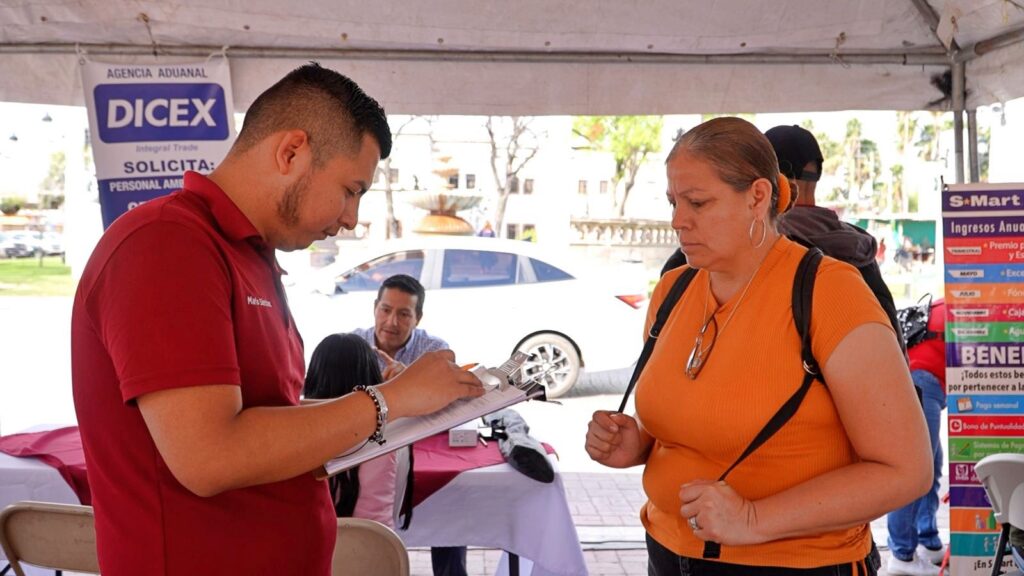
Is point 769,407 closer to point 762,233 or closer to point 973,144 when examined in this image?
point 762,233

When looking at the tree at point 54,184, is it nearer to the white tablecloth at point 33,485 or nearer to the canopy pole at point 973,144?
the white tablecloth at point 33,485

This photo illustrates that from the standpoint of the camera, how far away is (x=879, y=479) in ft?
5.21

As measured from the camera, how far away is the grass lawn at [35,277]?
25.1 m

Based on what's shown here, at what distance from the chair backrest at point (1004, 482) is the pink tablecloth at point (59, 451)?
3370 mm

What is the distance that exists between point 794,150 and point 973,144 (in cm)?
179

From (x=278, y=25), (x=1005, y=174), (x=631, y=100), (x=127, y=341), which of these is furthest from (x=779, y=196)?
(x=1005, y=174)

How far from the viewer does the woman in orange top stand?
160cm

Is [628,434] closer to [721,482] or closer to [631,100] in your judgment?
[721,482]

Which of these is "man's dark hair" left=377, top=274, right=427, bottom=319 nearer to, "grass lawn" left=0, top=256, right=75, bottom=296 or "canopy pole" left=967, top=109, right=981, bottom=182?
"canopy pole" left=967, top=109, right=981, bottom=182

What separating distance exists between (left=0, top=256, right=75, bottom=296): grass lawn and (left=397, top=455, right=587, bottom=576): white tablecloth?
2154 centimetres

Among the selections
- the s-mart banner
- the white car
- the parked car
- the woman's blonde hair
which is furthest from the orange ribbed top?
the parked car

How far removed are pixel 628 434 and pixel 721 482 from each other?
42 centimetres

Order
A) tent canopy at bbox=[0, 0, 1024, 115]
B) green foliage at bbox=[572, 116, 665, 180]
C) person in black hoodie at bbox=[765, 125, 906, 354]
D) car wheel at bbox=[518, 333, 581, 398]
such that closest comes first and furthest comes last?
1. person in black hoodie at bbox=[765, 125, 906, 354]
2. tent canopy at bbox=[0, 0, 1024, 115]
3. car wheel at bbox=[518, 333, 581, 398]
4. green foliage at bbox=[572, 116, 665, 180]

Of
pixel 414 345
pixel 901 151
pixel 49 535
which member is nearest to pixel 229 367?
pixel 49 535
